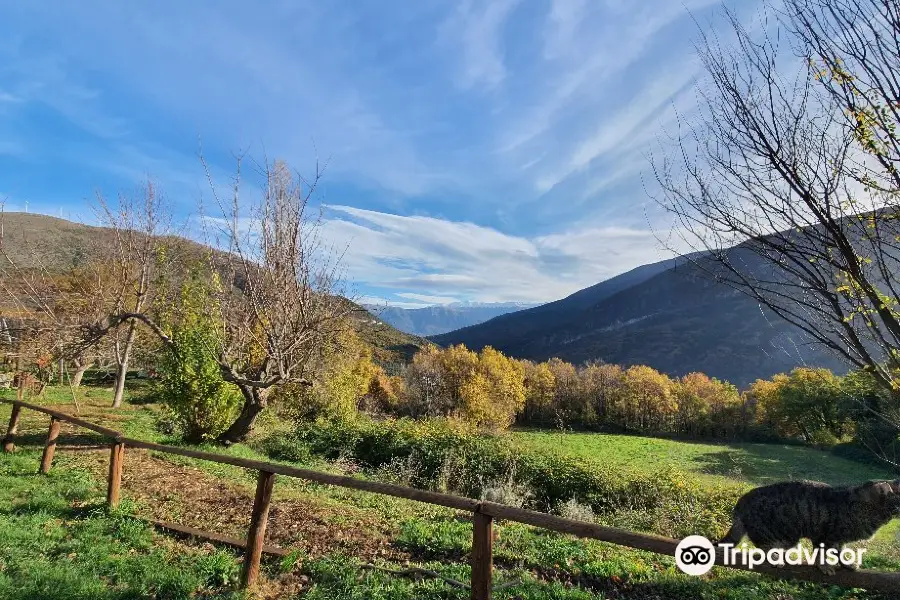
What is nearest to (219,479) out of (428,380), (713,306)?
(428,380)

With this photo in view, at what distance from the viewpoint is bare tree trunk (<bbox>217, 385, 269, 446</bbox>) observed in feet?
46.0

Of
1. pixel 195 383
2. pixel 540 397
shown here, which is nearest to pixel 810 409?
pixel 540 397

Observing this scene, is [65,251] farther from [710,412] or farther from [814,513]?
[710,412]

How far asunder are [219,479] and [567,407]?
62668 mm

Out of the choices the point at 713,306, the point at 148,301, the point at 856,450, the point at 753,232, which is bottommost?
the point at 856,450

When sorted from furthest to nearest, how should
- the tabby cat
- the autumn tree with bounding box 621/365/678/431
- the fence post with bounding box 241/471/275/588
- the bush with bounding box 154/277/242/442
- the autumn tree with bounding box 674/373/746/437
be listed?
the autumn tree with bounding box 621/365/678/431 < the autumn tree with bounding box 674/373/746/437 < the bush with bounding box 154/277/242/442 < the fence post with bounding box 241/471/275/588 < the tabby cat

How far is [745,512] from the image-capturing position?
3.81 metres

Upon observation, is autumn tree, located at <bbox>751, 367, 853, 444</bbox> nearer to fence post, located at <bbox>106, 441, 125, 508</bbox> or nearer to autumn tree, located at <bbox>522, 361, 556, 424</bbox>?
autumn tree, located at <bbox>522, 361, 556, 424</bbox>

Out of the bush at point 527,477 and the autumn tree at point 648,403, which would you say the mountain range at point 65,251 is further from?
the autumn tree at point 648,403

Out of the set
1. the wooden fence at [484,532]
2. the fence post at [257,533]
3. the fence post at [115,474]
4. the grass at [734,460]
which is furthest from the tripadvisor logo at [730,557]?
the grass at [734,460]

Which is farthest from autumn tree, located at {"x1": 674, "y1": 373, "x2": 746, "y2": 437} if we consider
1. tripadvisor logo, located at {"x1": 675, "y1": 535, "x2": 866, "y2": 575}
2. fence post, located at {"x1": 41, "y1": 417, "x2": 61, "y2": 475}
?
fence post, located at {"x1": 41, "y1": 417, "x2": 61, "y2": 475}

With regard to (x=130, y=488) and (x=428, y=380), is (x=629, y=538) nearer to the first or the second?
(x=130, y=488)

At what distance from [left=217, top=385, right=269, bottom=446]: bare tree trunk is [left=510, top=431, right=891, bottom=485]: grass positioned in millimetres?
18861

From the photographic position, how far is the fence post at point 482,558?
12.0ft
